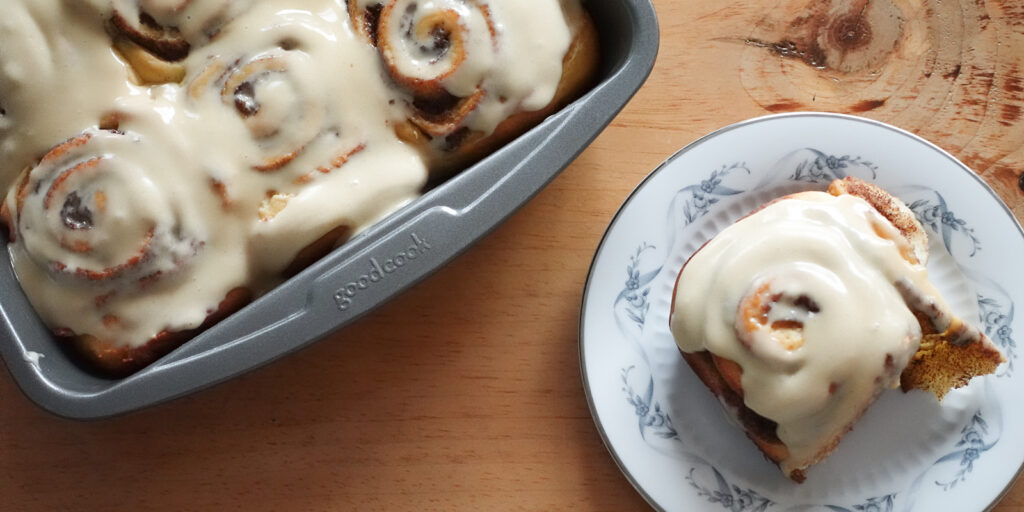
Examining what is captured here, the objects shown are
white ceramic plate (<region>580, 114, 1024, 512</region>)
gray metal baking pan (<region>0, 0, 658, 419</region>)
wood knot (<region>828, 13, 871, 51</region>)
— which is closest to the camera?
gray metal baking pan (<region>0, 0, 658, 419</region>)

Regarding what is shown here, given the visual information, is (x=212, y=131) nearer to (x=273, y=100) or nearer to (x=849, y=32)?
(x=273, y=100)

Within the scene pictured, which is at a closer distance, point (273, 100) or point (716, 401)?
point (273, 100)

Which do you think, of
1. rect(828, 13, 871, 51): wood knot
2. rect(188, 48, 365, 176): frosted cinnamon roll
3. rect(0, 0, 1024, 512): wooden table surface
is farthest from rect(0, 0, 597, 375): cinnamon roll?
rect(828, 13, 871, 51): wood knot

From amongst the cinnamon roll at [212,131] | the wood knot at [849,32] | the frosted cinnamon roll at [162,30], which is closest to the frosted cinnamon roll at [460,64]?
the cinnamon roll at [212,131]

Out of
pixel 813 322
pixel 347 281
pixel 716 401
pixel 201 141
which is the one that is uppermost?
pixel 201 141

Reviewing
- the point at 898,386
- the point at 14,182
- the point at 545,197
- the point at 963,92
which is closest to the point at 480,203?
the point at 545,197

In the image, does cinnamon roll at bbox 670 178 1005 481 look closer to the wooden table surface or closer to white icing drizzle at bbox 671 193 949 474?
white icing drizzle at bbox 671 193 949 474

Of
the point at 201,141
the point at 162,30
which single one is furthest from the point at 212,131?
the point at 162,30
